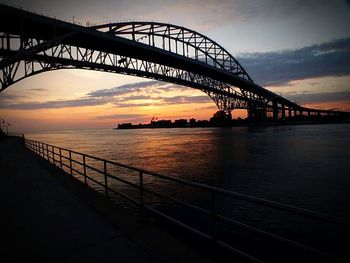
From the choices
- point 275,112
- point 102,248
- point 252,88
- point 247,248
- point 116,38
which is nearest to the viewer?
point 102,248

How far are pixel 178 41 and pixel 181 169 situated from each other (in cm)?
5246

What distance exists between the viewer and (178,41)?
71188 mm

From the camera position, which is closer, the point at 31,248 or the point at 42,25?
the point at 31,248

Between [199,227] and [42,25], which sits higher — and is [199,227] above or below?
below

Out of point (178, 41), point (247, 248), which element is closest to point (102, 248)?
point (247, 248)

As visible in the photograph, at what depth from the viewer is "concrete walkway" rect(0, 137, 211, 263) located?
432cm

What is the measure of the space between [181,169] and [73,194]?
16.8 meters

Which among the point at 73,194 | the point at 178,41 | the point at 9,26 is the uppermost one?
the point at 178,41

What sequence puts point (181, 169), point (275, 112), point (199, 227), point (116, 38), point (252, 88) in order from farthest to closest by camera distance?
point (275, 112) → point (252, 88) → point (116, 38) → point (181, 169) → point (199, 227)

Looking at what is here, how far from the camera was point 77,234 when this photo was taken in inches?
204

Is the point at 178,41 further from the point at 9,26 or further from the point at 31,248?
the point at 31,248

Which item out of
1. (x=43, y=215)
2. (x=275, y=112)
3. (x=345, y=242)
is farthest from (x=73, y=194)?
(x=275, y=112)

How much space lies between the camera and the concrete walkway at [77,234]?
4.32m

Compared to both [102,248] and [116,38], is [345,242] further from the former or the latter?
[116,38]
